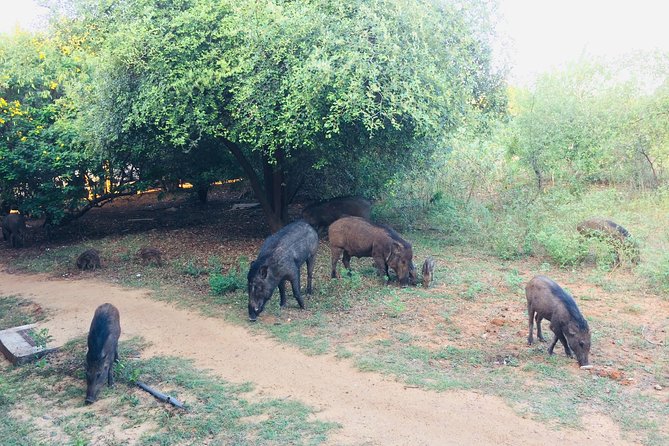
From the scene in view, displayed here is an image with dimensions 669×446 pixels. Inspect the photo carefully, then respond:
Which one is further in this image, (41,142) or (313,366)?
(41,142)

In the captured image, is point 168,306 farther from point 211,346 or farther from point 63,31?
point 63,31

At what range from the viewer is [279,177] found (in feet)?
51.0

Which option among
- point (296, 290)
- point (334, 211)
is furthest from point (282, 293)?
point (334, 211)

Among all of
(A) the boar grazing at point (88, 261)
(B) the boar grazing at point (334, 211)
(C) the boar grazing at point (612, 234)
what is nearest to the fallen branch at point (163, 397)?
(A) the boar grazing at point (88, 261)

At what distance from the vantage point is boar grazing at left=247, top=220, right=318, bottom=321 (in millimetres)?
9844

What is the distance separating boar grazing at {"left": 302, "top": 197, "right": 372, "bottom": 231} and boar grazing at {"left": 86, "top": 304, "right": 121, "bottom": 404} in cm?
849

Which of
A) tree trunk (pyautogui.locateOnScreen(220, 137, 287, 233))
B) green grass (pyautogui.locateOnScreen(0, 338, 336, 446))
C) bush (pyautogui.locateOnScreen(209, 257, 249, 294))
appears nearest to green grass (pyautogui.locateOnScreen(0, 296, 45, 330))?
green grass (pyautogui.locateOnScreen(0, 338, 336, 446))

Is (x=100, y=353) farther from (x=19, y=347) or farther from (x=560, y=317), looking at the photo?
(x=560, y=317)

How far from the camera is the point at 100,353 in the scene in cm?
750

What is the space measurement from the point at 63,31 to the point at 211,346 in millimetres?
13631

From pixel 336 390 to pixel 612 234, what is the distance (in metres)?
8.19

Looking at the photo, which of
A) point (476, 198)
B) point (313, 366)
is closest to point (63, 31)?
point (476, 198)

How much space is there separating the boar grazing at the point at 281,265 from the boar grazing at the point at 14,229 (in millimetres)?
10140

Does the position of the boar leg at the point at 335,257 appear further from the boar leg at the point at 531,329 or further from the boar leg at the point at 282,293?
the boar leg at the point at 531,329
